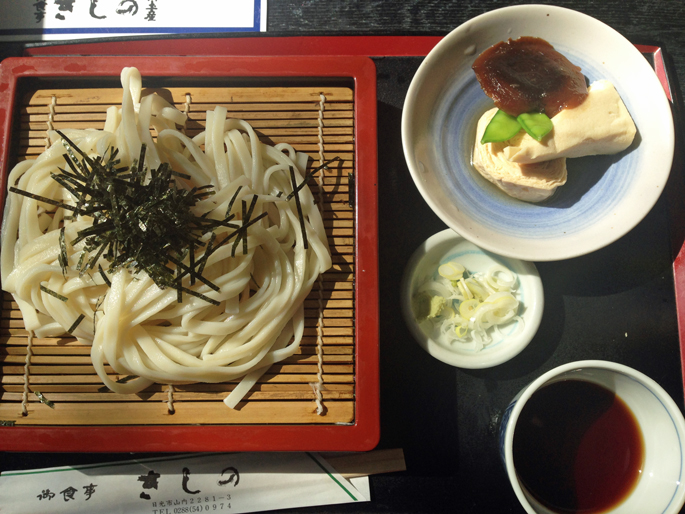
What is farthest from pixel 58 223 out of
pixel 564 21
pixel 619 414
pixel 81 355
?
pixel 619 414

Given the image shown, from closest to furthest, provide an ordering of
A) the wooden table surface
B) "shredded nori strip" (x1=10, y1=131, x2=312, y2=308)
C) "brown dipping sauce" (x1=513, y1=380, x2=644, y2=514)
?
1. "shredded nori strip" (x1=10, y1=131, x2=312, y2=308)
2. "brown dipping sauce" (x1=513, y1=380, x2=644, y2=514)
3. the wooden table surface

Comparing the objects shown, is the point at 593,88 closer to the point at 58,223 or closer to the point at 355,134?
the point at 355,134

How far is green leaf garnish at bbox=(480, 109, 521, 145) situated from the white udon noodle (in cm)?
67

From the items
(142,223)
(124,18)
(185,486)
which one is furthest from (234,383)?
(124,18)

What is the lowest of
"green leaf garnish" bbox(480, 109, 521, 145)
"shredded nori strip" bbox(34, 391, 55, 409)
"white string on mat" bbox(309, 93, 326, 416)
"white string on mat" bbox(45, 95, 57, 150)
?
"shredded nori strip" bbox(34, 391, 55, 409)

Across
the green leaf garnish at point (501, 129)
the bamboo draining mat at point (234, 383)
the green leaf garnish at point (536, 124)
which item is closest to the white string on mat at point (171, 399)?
the bamboo draining mat at point (234, 383)

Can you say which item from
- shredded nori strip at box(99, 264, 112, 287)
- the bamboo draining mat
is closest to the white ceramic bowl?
the bamboo draining mat

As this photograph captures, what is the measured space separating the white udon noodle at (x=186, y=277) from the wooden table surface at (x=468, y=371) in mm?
440

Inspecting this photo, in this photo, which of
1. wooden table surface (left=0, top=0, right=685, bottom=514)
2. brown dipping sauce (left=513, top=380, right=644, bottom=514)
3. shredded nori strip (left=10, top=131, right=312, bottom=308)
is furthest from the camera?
wooden table surface (left=0, top=0, right=685, bottom=514)

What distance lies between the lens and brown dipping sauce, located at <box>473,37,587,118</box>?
1.54m

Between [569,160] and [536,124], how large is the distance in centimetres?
29

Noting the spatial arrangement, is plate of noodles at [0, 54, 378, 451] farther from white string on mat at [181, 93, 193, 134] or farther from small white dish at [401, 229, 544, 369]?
small white dish at [401, 229, 544, 369]

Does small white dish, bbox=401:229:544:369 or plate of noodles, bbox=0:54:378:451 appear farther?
small white dish, bbox=401:229:544:369

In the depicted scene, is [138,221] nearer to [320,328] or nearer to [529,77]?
[320,328]
